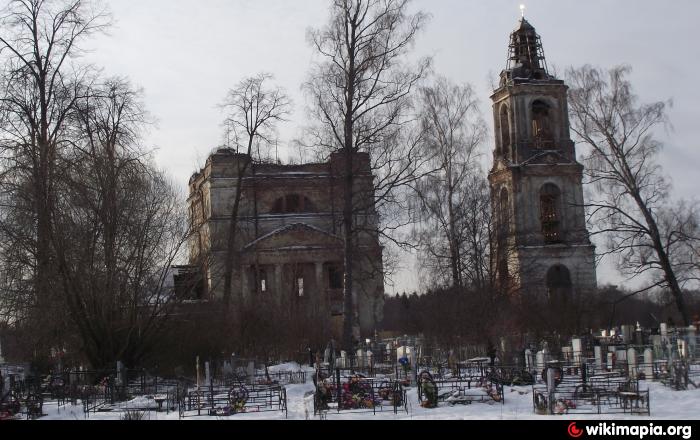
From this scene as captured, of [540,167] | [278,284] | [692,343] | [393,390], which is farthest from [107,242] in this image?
[540,167]

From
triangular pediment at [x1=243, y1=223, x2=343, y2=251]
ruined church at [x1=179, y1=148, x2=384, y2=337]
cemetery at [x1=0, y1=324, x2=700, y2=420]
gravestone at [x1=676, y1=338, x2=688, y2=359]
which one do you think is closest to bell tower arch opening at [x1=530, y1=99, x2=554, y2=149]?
ruined church at [x1=179, y1=148, x2=384, y2=337]

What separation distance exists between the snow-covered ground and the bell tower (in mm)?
30406

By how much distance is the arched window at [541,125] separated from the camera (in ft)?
176

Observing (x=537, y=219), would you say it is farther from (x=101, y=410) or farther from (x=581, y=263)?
(x=101, y=410)

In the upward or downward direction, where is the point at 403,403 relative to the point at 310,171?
downward

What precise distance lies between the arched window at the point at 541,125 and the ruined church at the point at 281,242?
11913 millimetres

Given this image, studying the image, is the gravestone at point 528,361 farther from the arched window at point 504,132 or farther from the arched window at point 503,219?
the arched window at point 504,132

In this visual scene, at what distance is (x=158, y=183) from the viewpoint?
33375 mm

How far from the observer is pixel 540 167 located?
52875 millimetres

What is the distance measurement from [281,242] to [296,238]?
927mm

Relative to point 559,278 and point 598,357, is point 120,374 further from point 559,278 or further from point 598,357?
point 559,278

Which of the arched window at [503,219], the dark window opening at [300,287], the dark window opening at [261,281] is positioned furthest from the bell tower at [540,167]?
the dark window opening at [261,281]

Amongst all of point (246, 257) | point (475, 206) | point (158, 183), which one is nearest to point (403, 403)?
point (158, 183)
